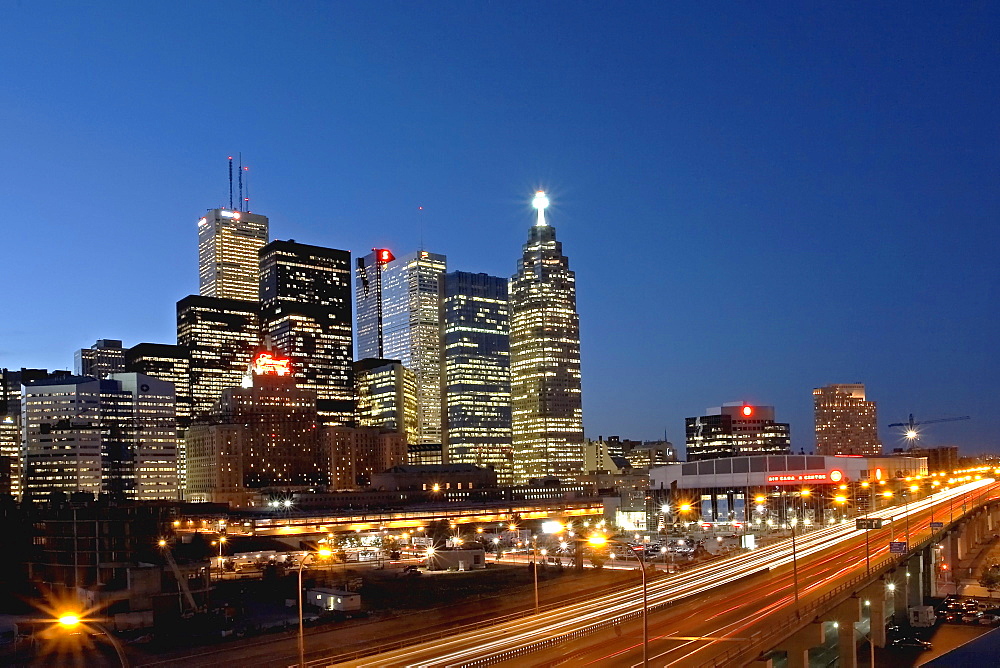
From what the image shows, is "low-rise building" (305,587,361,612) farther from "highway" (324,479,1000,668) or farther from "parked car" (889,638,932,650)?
"parked car" (889,638,932,650)

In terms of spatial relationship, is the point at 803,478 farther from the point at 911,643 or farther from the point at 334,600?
the point at 334,600

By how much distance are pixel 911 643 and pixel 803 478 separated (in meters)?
77.9

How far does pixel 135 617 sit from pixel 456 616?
33.7 metres

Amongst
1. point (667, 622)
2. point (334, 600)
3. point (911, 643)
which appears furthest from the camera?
point (911, 643)

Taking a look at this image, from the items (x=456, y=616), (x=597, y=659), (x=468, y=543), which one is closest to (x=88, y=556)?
(x=456, y=616)

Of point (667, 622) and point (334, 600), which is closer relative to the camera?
point (667, 622)

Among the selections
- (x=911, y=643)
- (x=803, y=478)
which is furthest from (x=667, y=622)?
(x=803, y=478)

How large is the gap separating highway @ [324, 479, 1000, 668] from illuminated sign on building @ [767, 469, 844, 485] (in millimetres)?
69646

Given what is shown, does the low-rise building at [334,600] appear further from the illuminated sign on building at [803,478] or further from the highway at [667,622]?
the illuminated sign on building at [803,478]

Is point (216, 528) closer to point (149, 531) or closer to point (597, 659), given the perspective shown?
point (149, 531)

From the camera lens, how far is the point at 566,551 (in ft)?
478

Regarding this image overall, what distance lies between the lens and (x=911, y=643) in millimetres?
95562

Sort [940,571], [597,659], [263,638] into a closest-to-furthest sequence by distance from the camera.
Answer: [597,659]
[263,638]
[940,571]

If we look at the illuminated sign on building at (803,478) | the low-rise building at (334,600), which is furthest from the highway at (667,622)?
the illuminated sign on building at (803,478)
